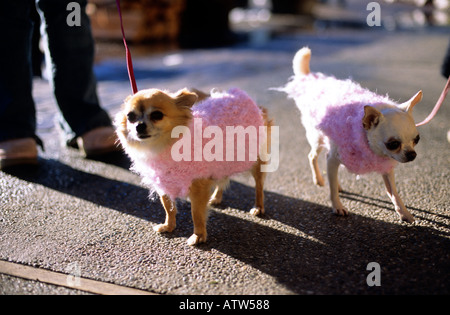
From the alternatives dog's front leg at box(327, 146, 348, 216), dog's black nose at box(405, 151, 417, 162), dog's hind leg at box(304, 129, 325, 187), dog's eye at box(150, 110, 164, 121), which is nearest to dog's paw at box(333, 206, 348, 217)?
dog's front leg at box(327, 146, 348, 216)

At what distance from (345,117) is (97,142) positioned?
6.80ft

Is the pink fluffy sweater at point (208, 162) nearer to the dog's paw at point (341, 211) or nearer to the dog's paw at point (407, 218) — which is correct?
the dog's paw at point (341, 211)

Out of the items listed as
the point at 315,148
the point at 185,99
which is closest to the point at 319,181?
the point at 315,148

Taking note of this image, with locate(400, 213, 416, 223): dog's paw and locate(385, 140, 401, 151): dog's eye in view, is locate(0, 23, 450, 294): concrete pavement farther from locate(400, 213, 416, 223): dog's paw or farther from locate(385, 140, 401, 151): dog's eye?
locate(385, 140, 401, 151): dog's eye

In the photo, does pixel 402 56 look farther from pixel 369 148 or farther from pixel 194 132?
pixel 194 132

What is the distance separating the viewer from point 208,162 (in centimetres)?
213

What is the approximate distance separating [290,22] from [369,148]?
1273cm

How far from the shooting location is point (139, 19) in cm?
959

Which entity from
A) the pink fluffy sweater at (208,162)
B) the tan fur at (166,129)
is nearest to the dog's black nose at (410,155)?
the pink fluffy sweater at (208,162)

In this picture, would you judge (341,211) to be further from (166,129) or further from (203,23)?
(203,23)

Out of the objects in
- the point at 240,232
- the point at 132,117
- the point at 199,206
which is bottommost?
the point at 240,232

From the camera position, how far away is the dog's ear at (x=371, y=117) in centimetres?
208

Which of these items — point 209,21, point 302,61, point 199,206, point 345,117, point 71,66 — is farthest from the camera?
point 209,21
